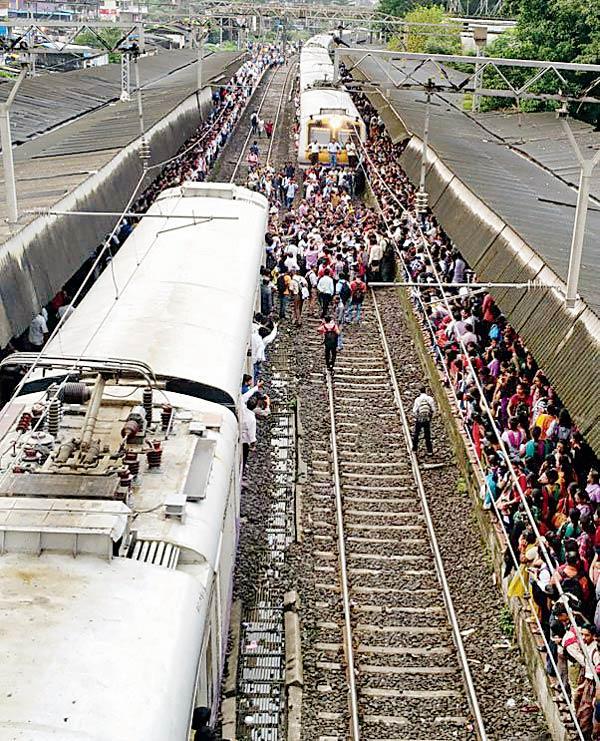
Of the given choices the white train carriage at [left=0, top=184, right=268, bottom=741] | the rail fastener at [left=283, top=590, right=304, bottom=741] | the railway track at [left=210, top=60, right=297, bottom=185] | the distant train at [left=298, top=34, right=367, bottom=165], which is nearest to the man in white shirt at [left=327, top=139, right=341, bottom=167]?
the distant train at [left=298, top=34, right=367, bottom=165]

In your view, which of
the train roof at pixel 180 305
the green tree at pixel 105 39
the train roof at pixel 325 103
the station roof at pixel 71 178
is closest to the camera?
the train roof at pixel 180 305

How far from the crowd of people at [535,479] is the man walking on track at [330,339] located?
1663mm

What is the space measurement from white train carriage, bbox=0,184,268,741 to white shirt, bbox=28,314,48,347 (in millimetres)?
2215

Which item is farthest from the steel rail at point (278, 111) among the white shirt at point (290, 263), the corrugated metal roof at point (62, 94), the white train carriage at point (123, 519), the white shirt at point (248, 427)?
the white train carriage at point (123, 519)

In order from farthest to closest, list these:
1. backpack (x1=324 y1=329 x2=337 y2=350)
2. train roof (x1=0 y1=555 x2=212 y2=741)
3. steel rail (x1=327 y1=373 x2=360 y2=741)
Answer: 1. backpack (x1=324 y1=329 x2=337 y2=350)
2. steel rail (x1=327 y1=373 x2=360 y2=741)
3. train roof (x1=0 y1=555 x2=212 y2=741)

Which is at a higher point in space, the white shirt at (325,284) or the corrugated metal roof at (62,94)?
the corrugated metal roof at (62,94)

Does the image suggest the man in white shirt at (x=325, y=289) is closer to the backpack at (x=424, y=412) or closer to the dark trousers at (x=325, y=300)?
the dark trousers at (x=325, y=300)

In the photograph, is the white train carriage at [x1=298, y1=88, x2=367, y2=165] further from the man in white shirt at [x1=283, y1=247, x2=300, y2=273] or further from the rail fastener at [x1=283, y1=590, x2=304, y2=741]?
the rail fastener at [x1=283, y1=590, x2=304, y2=741]

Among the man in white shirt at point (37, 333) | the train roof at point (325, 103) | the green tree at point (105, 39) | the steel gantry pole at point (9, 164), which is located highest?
the steel gantry pole at point (9, 164)

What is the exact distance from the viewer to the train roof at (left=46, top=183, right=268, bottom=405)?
398 inches

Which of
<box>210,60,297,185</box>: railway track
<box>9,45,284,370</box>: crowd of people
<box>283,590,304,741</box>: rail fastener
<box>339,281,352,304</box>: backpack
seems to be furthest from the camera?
<box>210,60,297,185</box>: railway track

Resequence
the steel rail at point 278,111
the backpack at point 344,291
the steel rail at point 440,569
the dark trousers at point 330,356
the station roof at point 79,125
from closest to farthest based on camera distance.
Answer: the steel rail at point 440,569 < the station roof at point 79,125 < the dark trousers at point 330,356 < the backpack at point 344,291 < the steel rail at point 278,111

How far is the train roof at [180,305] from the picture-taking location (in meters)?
10.1

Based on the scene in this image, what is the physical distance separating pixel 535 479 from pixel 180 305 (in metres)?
4.32
